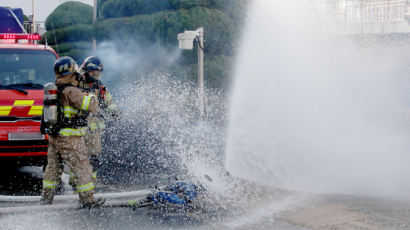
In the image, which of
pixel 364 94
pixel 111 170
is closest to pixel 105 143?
pixel 111 170

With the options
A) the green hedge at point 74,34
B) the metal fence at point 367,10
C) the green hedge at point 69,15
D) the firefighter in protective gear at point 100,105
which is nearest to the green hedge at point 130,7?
the green hedge at point 74,34

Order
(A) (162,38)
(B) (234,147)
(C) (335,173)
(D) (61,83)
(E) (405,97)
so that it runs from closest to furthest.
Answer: (D) (61,83)
(C) (335,173)
(B) (234,147)
(E) (405,97)
(A) (162,38)

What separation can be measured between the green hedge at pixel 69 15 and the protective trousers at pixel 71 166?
19.2 m

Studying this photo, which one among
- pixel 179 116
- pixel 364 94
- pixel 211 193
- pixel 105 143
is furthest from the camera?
pixel 179 116

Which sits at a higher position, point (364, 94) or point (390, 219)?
point (364, 94)

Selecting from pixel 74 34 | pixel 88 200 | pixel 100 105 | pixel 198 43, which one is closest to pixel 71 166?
pixel 88 200

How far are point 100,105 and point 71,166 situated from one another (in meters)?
1.26

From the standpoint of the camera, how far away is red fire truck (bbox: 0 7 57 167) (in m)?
6.59

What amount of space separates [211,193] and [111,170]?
2.62 metres

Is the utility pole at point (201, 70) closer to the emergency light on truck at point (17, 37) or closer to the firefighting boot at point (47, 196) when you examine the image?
the emergency light on truck at point (17, 37)

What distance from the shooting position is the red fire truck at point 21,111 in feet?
21.6

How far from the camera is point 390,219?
4.63 meters

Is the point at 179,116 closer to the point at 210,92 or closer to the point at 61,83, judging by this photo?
the point at 210,92

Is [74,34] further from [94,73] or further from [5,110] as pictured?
[94,73]
